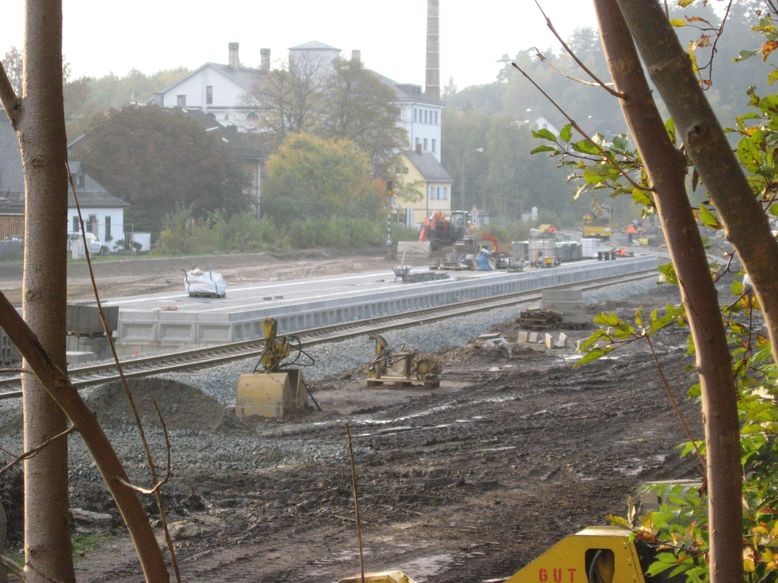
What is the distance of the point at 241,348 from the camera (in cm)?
2638

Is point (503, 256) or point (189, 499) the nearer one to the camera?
point (189, 499)

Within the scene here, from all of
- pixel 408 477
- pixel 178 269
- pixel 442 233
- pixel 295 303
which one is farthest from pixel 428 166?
pixel 408 477

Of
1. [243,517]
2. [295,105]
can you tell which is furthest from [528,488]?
[295,105]

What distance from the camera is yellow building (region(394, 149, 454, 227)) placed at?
11411 cm

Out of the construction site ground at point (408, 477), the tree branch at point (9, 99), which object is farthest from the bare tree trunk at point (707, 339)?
the construction site ground at point (408, 477)

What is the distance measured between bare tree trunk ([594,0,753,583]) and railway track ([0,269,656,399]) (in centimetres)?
1346

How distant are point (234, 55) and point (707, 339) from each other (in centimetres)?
12200

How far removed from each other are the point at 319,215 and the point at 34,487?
266 feet

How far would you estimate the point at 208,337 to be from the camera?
94.2 ft

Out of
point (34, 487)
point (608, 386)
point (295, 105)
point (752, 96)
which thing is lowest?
point (608, 386)

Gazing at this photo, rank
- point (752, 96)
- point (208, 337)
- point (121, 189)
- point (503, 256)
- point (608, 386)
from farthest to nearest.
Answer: point (121, 189) < point (503, 256) < point (208, 337) < point (608, 386) < point (752, 96)

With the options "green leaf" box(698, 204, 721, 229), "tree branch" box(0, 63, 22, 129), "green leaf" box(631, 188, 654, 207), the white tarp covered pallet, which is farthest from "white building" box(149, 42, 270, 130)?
"tree branch" box(0, 63, 22, 129)

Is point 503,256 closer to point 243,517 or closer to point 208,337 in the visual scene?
point 208,337

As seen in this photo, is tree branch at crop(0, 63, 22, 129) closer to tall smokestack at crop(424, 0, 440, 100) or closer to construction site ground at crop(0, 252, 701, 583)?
construction site ground at crop(0, 252, 701, 583)
